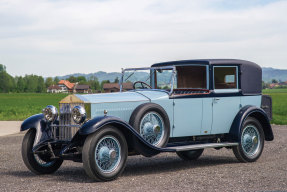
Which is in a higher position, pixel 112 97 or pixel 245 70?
pixel 245 70

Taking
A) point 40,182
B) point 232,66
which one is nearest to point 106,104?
point 40,182

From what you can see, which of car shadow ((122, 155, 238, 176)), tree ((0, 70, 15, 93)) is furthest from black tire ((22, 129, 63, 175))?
tree ((0, 70, 15, 93))

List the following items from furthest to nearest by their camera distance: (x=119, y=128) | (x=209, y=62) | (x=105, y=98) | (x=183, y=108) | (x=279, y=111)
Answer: (x=279, y=111), (x=209, y=62), (x=183, y=108), (x=105, y=98), (x=119, y=128)

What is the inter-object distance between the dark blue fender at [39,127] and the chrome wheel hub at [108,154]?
4.12ft

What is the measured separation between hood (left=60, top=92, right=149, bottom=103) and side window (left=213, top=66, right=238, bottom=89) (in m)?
1.71

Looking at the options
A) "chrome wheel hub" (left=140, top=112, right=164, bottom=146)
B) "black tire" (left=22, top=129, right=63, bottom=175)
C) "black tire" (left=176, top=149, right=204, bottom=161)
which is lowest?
"black tire" (left=176, top=149, right=204, bottom=161)

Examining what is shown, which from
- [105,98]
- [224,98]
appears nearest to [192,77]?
[224,98]

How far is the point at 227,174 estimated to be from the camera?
757 cm

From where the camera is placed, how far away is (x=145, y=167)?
8.73 meters

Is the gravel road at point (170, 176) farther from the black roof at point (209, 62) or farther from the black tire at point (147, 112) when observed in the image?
the black roof at point (209, 62)

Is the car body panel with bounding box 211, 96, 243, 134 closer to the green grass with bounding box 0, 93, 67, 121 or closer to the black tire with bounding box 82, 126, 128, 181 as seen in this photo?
the black tire with bounding box 82, 126, 128, 181

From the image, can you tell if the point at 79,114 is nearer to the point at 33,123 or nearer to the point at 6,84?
the point at 33,123

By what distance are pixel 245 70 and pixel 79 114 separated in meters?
3.95

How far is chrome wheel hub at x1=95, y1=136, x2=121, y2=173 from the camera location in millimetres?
6906
